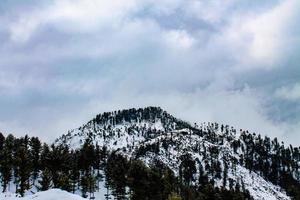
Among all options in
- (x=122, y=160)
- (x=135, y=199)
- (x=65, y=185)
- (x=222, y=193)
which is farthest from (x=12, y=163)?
(x=222, y=193)

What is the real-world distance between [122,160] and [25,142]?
4707 cm

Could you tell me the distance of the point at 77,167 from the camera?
137375 millimetres

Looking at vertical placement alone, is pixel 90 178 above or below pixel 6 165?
below

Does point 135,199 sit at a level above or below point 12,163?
below

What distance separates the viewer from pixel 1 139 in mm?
166750

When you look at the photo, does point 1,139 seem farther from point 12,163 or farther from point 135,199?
point 135,199

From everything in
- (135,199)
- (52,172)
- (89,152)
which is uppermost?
(89,152)

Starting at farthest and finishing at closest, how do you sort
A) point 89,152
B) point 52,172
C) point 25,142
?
point 25,142 < point 89,152 < point 52,172

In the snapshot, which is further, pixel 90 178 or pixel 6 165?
pixel 90 178

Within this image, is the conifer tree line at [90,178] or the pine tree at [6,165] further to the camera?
the pine tree at [6,165]

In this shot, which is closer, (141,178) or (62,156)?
(141,178)

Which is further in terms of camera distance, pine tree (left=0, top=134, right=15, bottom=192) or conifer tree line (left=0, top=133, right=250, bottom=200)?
pine tree (left=0, top=134, right=15, bottom=192)

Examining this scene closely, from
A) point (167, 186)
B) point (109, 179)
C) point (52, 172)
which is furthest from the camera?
point (109, 179)

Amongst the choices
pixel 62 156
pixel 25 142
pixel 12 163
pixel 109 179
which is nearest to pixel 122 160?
pixel 109 179
